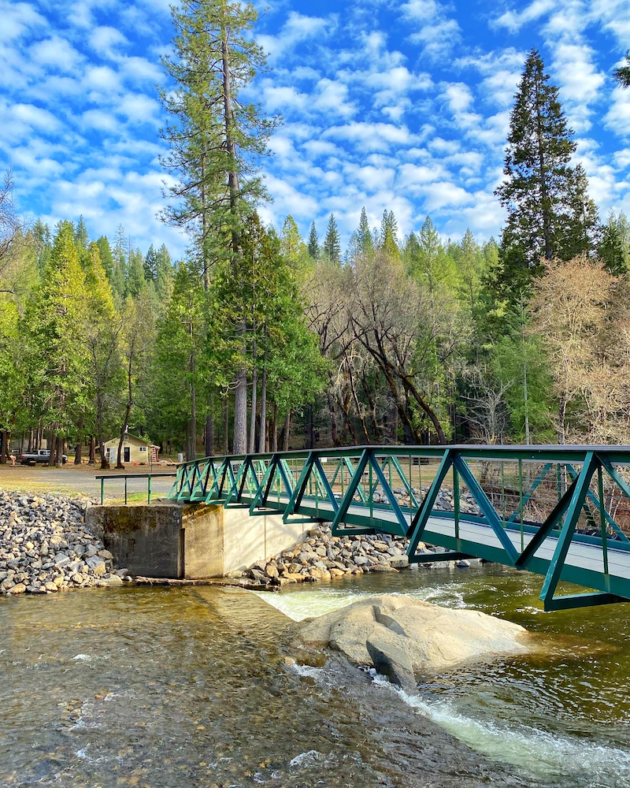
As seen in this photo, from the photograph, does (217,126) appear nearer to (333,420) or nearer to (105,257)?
(333,420)

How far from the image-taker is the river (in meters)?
6.23

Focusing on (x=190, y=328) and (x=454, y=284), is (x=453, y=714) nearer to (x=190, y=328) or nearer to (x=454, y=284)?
(x=190, y=328)

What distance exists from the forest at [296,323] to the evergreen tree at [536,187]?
89 millimetres

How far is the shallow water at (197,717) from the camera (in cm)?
617

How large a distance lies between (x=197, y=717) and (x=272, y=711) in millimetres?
1008

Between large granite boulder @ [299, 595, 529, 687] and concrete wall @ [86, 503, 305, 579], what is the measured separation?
5.64m

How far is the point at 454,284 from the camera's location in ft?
181

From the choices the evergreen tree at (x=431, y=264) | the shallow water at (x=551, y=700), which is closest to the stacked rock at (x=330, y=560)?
the shallow water at (x=551, y=700)

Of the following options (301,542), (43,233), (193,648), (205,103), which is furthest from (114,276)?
(193,648)

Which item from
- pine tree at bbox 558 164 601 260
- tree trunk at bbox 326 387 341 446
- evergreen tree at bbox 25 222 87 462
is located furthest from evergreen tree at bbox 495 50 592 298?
evergreen tree at bbox 25 222 87 462

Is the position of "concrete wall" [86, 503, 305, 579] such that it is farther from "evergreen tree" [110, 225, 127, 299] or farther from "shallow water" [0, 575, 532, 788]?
"evergreen tree" [110, 225, 127, 299]

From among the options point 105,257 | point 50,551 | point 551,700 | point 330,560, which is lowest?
point 330,560

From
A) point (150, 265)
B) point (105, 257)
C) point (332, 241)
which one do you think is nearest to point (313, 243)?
point (332, 241)

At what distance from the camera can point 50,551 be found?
1570 centimetres
